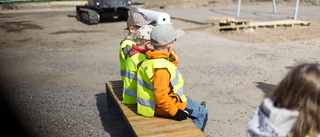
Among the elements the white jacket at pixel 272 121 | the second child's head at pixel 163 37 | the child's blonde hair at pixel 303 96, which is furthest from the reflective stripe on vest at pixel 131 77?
the child's blonde hair at pixel 303 96

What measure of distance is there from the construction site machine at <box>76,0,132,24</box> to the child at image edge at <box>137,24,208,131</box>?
1276 centimetres

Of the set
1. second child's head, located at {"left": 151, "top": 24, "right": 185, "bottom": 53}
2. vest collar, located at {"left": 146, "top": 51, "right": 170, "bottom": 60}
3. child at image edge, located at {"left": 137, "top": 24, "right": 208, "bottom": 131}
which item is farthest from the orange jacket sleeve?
second child's head, located at {"left": 151, "top": 24, "right": 185, "bottom": 53}

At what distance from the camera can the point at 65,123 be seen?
4.85 metres

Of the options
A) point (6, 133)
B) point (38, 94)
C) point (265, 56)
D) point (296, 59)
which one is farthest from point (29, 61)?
point (296, 59)

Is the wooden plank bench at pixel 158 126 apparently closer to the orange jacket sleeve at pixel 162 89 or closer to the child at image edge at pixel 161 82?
the child at image edge at pixel 161 82

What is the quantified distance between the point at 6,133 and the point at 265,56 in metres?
7.03

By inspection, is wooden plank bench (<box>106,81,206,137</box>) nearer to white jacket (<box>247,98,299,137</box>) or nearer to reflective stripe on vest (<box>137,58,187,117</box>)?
reflective stripe on vest (<box>137,58,187,117</box>)

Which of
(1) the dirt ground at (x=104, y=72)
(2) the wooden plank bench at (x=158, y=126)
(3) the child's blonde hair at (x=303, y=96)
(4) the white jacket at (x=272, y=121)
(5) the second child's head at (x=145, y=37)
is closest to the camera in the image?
(3) the child's blonde hair at (x=303, y=96)

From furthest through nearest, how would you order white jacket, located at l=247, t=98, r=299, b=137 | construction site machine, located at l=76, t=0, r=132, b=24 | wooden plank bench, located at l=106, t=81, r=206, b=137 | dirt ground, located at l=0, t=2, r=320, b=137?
construction site machine, located at l=76, t=0, r=132, b=24, dirt ground, located at l=0, t=2, r=320, b=137, wooden plank bench, located at l=106, t=81, r=206, b=137, white jacket, located at l=247, t=98, r=299, b=137

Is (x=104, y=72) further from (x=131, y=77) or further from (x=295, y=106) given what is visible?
(x=295, y=106)

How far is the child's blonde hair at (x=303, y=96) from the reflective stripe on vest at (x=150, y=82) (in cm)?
143

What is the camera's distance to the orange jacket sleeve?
3.26 metres

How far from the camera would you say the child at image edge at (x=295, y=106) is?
194 cm

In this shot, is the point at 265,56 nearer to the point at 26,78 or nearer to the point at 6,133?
the point at 26,78
